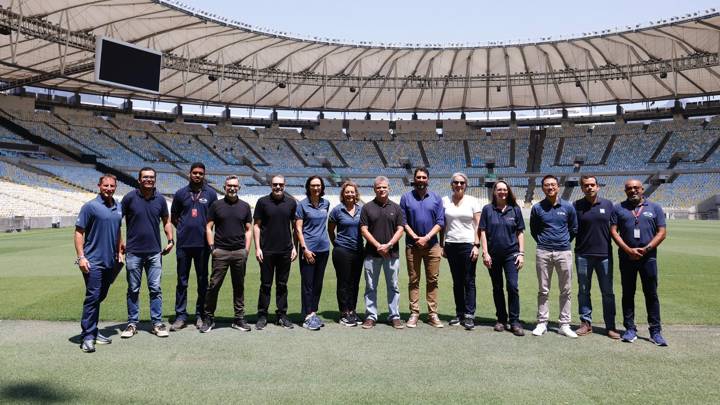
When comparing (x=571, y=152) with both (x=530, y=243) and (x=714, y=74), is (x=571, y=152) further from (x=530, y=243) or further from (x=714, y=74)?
(x=530, y=243)

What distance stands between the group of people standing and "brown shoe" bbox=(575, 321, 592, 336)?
1cm

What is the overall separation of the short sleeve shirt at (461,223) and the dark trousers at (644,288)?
171cm

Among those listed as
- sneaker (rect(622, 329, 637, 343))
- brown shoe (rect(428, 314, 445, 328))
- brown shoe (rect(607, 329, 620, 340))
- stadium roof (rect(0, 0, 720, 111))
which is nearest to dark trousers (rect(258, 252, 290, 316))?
brown shoe (rect(428, 314, 445, 328))

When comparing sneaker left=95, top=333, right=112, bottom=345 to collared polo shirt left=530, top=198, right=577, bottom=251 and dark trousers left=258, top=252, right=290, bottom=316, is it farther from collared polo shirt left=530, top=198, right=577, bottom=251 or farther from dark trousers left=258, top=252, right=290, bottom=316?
collared polo shirt left=530, top=198, right=577, bottom=251

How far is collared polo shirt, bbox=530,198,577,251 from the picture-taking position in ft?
17.3

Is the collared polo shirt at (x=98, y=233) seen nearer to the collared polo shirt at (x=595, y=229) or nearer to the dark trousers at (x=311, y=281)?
the dark trousers at (x=311, y=281)

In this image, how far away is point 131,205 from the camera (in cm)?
509

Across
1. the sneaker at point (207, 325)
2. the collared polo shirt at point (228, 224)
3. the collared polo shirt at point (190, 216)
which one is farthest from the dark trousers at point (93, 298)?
the collared polo shirt at point (228, 224)

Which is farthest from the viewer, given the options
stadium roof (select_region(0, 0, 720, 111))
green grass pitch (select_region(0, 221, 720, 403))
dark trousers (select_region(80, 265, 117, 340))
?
stadium roof (select_region(0, 0, 720, 111))

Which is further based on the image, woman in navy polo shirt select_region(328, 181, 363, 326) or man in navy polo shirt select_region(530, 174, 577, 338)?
woman in navy polo shirt select_region(328, 181, 363, 326)

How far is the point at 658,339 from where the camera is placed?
185 inches

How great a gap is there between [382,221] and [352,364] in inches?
75.6

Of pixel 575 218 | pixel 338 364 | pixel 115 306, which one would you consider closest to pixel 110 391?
pixel 338 364

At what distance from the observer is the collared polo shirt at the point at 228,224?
209 inches
